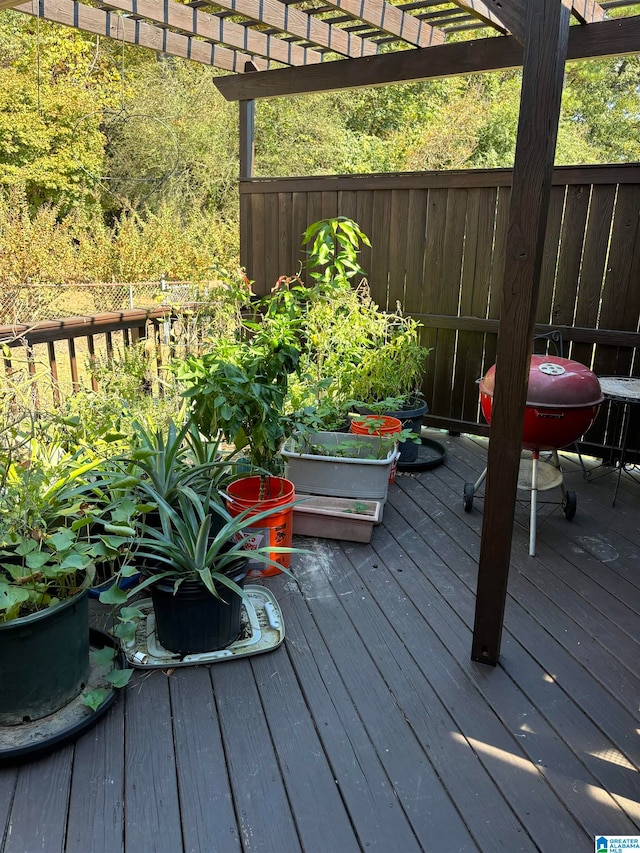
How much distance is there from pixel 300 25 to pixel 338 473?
2.63m

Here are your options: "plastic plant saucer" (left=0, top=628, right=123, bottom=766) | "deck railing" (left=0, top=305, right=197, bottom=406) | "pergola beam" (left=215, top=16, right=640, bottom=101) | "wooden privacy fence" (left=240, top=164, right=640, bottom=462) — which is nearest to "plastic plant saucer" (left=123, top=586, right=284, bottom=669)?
"plastic plant saucer" (left=0, top=628, right=123, bottom=766)

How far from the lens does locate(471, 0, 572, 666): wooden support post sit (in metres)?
1.63

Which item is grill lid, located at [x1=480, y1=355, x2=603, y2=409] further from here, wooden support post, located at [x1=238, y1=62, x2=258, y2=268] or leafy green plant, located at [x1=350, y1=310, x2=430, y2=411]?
wooden support post, located at [x1=238, y1=62, x2=258, y2=268]

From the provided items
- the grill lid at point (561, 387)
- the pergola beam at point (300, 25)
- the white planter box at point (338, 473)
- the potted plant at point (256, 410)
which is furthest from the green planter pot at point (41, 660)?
the pergola beam at point (300, 25)

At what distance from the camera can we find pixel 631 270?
3719 mm

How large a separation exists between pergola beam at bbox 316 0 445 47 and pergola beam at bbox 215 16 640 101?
0.33 ft

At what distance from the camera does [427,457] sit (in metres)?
4.06

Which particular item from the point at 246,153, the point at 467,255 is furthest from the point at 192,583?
the point at 246,153

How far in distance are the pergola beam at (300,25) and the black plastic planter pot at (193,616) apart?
9.28ft

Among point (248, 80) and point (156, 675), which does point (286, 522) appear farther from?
point (248, 80)

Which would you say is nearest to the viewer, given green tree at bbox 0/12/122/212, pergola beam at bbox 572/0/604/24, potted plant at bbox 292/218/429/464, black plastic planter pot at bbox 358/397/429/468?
pergola beam at bbox 572/0/604/24

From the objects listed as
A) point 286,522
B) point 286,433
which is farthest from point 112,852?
point 286,433

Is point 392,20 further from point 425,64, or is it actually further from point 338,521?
point 338,521

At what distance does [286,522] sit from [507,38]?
310 centimetres
